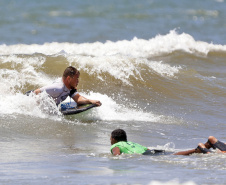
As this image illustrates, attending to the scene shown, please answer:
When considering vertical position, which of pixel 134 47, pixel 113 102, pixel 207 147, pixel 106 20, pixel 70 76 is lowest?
pixel 207 147

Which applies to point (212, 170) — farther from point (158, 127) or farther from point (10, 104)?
point (10, 104)

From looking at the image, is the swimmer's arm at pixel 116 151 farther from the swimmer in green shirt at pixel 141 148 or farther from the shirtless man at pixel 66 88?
the shirtless man at pixel 66 88

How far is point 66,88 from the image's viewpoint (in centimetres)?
977

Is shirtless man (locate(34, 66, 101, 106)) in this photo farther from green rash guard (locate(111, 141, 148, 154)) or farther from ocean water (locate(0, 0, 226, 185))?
green rash guard (locate(111, 141, 148, 154))

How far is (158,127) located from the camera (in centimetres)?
980

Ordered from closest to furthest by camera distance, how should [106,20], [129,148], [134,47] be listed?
1. [129,148]
2. [134,47]
3. [106,20]

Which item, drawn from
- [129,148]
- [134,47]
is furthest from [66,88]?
[134,47]

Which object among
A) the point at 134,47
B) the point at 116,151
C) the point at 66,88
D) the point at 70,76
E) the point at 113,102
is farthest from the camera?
the point at 134,47

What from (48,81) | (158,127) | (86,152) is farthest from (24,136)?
(48,81)

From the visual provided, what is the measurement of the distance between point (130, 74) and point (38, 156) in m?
7.22

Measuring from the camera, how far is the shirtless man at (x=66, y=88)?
31.6ft

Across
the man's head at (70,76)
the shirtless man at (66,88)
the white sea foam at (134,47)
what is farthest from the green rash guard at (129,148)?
the white sea foam at (134,47)

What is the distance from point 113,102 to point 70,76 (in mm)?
1935

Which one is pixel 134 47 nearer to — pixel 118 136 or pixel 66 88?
pixel 66 88
